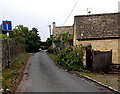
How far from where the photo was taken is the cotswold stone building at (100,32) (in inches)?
710

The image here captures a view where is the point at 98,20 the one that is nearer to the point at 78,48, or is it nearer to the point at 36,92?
the point at 78,48

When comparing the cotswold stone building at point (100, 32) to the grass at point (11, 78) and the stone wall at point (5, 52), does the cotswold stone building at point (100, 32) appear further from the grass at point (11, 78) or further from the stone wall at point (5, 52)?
the grass at point (11, 78)

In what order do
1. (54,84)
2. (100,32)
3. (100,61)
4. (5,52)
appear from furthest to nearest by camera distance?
(100,32), (100,61), (5,52), (54,84)

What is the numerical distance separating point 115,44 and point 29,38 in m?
39.8

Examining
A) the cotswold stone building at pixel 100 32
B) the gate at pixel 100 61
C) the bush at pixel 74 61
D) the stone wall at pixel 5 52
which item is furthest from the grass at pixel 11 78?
the cotswold stone building at pixel 100 32

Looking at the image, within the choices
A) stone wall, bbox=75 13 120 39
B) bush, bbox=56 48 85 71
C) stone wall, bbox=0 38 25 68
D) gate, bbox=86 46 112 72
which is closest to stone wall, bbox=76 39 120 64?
stone wall, bbox=75 13 120 39

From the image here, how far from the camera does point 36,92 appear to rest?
310 inches

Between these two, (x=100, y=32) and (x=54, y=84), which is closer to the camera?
(x=54, y=84)

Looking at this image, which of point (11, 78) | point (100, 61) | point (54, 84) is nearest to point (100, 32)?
point (100, 61)

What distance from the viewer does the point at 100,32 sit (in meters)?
19.3

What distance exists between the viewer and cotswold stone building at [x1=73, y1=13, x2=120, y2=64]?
59.2 feet

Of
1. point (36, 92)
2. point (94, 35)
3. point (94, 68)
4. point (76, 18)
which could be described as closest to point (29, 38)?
point (76, 18)

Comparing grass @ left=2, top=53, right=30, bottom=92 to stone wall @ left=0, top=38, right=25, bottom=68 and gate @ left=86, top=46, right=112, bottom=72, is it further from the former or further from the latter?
gate @ left=86, top=46, right=112, bottom=72

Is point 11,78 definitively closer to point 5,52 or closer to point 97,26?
point 5,52
